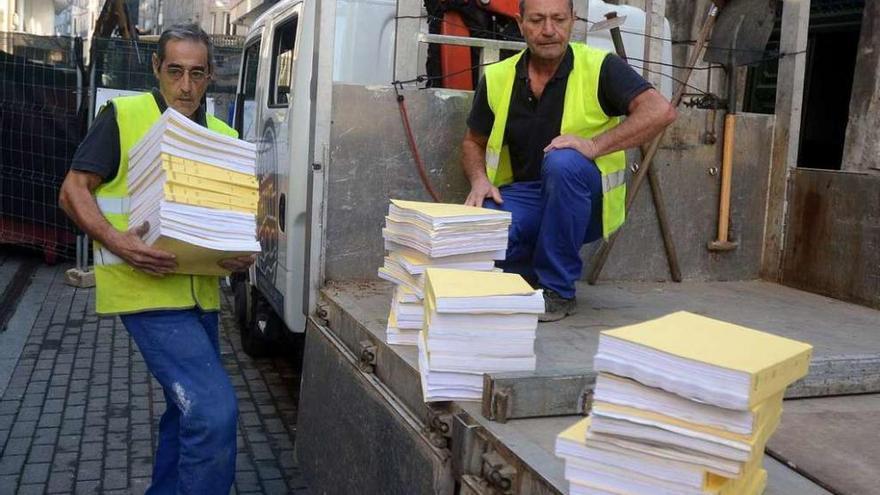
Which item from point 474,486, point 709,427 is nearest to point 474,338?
point 474,486

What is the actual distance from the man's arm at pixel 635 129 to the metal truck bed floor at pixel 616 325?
1.96ft

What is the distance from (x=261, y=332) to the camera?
18.6ft

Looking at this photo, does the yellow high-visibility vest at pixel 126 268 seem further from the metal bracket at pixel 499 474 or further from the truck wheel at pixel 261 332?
the truck wheel at pixel 261 332

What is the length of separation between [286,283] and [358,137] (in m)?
0.96

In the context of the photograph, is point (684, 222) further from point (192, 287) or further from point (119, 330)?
point (119, 330)

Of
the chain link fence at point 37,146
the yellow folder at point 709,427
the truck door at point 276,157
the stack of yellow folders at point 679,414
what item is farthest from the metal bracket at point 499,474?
the chain link fence at point 37,146

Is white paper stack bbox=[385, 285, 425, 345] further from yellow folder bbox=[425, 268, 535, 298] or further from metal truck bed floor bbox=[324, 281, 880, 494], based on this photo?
yellow folder bbox=[425, 268, 535, 298]

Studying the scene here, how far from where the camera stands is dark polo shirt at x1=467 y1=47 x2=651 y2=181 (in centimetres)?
354

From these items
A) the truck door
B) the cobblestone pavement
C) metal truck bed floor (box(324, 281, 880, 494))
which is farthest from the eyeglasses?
the cobblestone pavement

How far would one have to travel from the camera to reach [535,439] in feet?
6.83

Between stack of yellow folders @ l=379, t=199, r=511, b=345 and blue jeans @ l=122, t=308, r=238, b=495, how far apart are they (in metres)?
0.58

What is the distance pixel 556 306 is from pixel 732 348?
163cm

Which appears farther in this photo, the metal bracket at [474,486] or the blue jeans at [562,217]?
the blue jeans at [562,217]

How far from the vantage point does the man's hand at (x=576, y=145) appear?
3373 millimetres
